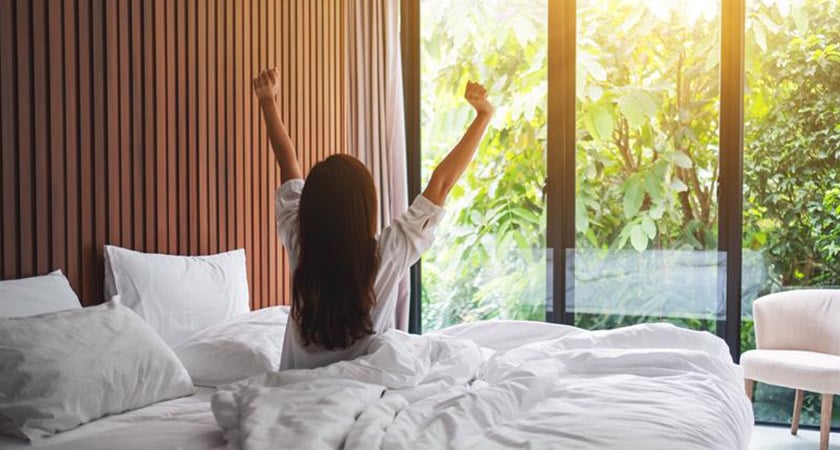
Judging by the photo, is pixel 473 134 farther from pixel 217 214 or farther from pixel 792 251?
pixel 792 251

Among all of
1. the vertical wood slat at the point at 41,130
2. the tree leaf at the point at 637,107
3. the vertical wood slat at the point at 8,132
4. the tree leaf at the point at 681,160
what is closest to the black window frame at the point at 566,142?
the tree leaf at the point at 681,160

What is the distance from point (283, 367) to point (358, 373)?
11.5 inches

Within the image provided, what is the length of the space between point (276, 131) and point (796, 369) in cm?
240

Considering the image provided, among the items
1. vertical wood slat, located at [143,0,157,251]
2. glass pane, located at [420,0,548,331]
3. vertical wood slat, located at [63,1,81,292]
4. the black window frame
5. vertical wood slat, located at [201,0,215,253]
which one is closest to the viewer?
vertical wood slat, located at [63,1,81,292]

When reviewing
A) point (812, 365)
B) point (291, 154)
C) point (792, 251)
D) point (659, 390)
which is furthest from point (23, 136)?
point (792, 251)

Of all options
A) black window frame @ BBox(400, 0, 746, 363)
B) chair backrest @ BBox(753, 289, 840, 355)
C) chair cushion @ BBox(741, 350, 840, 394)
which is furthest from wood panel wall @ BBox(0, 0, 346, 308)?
chair backrest @ BBox(753, 289, 840, 355)

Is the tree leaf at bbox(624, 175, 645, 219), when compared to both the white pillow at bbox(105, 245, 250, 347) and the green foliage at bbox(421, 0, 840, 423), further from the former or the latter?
the white pillow at bbox(105, 245, 250, 347)

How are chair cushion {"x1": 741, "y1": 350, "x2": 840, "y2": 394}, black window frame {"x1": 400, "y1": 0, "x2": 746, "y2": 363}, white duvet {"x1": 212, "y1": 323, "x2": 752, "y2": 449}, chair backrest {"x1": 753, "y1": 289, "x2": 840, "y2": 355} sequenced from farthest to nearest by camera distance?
black window frame {"x1": 400, "y1": 0, "x2": 746, "y2": 363}, chair backrest {"x1": 753, "y1": 289, "x2": 840, "y2": 355}, chair cushion {"x1": 741, "y1": 350, "x2": 840, "y2": 394}, white duvet {"x1": 212, "y1": 323, "x2": 752, "y2": 449}

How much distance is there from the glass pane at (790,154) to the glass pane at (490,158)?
1070mm

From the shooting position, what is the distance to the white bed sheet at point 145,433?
1.60 m

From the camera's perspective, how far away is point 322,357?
1970mm

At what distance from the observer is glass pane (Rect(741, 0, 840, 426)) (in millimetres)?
3760

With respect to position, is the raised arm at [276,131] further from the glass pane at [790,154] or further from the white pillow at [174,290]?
the glass pane at [790,154]

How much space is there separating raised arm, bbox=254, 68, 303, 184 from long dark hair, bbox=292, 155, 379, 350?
0.40 m
